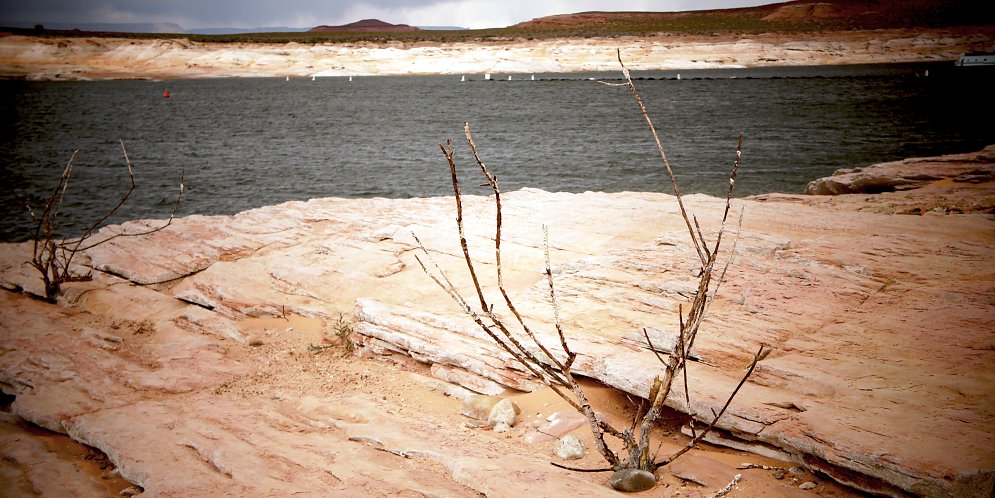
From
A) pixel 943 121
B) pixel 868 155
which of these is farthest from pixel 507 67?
pixel 868 155

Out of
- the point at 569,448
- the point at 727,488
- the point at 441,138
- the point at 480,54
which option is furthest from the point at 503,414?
the point at 480,54

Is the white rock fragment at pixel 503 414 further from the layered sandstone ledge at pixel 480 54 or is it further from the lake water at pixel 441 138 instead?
the layered sandstone ledge at pixel 480 54

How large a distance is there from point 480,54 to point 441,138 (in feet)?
295

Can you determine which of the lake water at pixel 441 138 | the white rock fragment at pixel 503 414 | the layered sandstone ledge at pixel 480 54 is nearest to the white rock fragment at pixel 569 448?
the white rock fragment at pixel 503 414

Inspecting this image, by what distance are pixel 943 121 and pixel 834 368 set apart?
1830 inches

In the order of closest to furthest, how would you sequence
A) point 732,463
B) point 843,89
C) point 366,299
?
point 732,463, point 366,299, point 843,89

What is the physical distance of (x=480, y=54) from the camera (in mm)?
126375

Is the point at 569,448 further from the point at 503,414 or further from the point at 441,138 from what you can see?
the point at 441,138

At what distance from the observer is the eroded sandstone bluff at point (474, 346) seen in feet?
16.7

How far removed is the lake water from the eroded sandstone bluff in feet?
39.8

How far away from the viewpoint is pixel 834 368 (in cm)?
603

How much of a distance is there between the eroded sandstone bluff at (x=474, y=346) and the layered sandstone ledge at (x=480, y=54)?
10862 centimetres

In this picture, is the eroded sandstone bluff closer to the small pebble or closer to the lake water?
the small pebble

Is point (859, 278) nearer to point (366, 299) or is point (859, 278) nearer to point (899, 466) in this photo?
point (899, 466)
